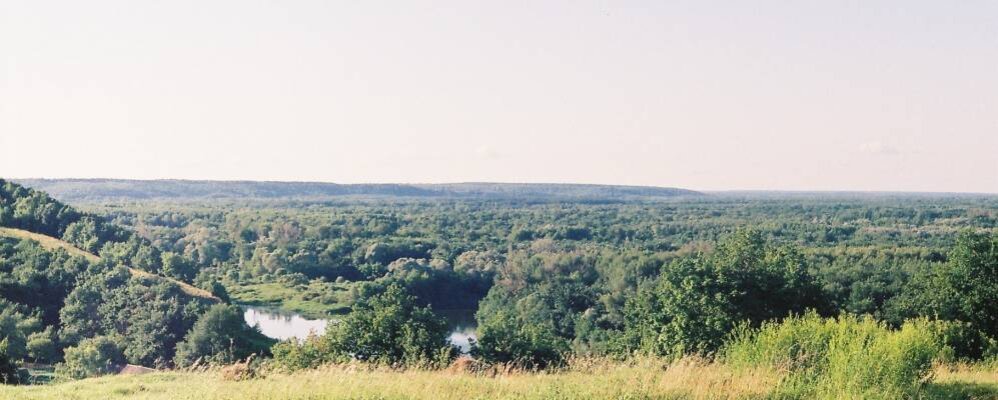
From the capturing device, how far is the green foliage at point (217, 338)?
180 feet

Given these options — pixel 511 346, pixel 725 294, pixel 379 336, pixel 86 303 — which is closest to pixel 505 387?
pixel 379 336

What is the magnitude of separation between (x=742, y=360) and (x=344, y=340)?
659 inches

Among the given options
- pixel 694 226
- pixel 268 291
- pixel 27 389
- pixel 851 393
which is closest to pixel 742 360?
pixel 851 393

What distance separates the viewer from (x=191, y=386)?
1485 cm

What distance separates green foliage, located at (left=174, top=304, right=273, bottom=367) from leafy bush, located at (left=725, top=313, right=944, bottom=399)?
145 feet

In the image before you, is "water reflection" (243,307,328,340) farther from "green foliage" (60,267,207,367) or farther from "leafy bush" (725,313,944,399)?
"leafy bush" (725,313,944,399)

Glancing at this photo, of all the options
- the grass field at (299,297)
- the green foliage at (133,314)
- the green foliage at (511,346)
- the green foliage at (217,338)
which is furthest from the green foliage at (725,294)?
the grass field at (299,297)

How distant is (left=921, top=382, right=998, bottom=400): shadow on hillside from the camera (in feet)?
44.7

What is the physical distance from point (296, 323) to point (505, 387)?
69419mm

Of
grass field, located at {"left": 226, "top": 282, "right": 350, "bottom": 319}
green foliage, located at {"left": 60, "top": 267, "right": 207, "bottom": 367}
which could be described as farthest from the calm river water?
green foliage, located at {"left": 60, "top": 267, "right": 207, "bottom": 367}

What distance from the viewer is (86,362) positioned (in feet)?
147

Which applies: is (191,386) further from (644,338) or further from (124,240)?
(124,240)

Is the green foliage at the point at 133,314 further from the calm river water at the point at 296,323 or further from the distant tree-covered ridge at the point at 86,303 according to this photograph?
the calm river water at the point at 296,323

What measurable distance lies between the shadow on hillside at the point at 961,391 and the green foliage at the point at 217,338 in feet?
152
